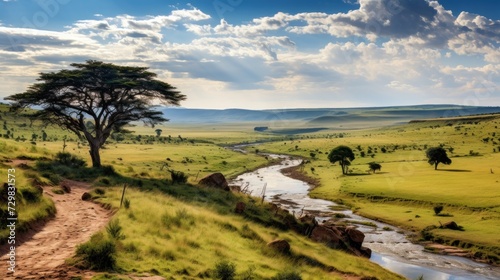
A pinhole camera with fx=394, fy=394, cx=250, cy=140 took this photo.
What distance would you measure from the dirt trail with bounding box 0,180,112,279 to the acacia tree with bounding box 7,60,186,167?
1886 centimetres

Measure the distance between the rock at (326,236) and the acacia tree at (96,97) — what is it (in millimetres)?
24023

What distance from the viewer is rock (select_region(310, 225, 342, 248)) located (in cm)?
3544

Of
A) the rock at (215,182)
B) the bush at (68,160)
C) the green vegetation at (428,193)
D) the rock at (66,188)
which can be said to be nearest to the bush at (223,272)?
the rock at (66,188)

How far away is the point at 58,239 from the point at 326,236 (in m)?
24.0

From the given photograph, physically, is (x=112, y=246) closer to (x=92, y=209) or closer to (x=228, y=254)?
(x=228, y=254)

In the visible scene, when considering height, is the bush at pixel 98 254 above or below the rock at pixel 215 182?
above

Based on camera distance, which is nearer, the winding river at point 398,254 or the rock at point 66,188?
the rock at point 66,188

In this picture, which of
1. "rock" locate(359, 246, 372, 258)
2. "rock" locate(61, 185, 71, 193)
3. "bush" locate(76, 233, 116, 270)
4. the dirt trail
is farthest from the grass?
"rock" locate(359, 246, 372, 258)

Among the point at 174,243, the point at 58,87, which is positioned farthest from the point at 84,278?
the point at 58,87

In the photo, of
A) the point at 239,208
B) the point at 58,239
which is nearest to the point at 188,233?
the point at 58,239

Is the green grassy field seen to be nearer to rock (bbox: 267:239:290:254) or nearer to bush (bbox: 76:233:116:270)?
bush (bbox: 76:233:116:270)

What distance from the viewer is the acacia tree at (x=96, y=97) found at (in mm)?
43531

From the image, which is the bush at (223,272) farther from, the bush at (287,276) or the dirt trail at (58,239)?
the dirt trail at (58,239)

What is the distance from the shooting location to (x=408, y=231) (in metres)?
47.8
